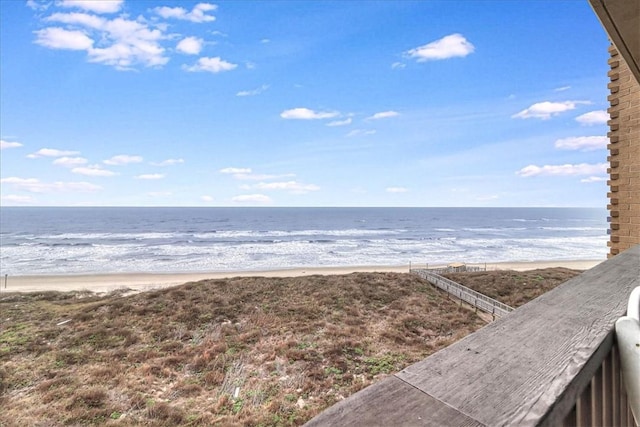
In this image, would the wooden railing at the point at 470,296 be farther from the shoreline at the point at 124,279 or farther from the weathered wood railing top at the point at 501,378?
the weathered wood railing top at the point at 501,378

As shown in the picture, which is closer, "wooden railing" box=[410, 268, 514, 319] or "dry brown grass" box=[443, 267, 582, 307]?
"wooden railing" box=[410, 268, 514, 319]

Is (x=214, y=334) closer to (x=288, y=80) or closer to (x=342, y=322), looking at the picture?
(x=342, y=322)

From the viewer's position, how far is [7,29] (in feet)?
62.2

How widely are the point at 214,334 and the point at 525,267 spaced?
21.1 meters

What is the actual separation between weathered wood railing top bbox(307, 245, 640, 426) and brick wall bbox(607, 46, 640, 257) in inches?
138

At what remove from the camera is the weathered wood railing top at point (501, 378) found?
0.49 m

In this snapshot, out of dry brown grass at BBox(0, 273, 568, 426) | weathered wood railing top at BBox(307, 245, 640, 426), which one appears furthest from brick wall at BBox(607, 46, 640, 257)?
dry brown grass at BBox(0, 273, 568, 426)

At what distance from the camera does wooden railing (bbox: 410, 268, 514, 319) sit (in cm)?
816

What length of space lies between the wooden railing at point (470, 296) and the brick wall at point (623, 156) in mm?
3833

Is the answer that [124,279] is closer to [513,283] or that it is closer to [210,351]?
[210,351]

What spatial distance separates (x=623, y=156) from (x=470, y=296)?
23.1 ft

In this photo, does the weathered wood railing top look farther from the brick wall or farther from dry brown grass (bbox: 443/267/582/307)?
dry brown grass (bbox: 443/267/582/307)

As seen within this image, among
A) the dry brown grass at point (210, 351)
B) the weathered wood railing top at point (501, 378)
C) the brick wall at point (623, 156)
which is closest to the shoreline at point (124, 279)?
the dry brown grass at point (210, 351)

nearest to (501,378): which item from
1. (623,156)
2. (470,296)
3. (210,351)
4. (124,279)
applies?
(623,156)
